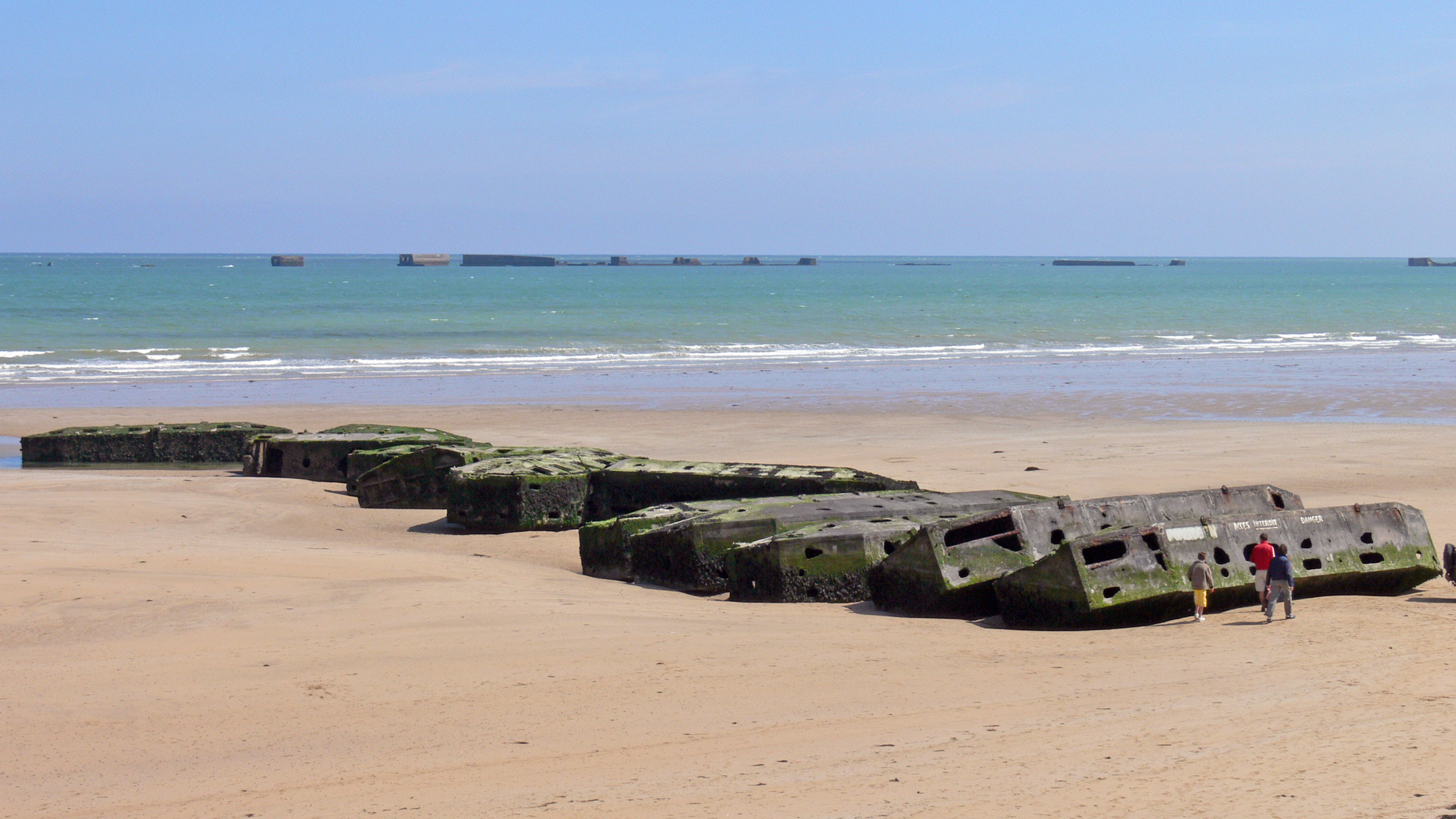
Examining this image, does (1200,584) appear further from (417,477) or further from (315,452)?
(315,452)

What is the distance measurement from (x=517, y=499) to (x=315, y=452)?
470 centimetres

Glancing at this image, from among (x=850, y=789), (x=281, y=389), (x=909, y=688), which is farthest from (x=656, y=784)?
(x=281, y=389)

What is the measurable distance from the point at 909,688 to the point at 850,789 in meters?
1.57

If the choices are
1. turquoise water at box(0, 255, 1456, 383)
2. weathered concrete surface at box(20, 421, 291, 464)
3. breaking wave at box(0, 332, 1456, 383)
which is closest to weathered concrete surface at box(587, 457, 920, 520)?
weathered concrete surface at box(20, 421, 291, 464)

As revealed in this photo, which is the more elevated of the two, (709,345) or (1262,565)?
(709,345)

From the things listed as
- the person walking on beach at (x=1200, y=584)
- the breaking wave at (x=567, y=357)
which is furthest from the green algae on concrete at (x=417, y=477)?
the breaking wave at (x=567, y=357)

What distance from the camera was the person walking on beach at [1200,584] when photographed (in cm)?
818

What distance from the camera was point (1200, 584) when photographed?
8.18m

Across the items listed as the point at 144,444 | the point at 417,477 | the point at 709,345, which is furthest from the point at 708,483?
the point at 709,345

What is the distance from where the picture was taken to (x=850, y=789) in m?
5.04

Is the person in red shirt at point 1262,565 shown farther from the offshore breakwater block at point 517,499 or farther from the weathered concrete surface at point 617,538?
the offshore breakwater block at point 517,499

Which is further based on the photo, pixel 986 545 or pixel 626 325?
pixel 626 325

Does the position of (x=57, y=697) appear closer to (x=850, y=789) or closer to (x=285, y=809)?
(x=285, y=809)

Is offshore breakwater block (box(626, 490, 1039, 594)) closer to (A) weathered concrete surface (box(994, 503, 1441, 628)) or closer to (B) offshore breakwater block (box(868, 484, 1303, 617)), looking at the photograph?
(B) offshore breakwater block (box(868, 484, 1303, 617))
